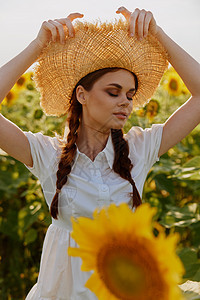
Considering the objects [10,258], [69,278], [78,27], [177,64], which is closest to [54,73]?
[78,27]

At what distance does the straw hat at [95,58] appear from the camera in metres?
1.03

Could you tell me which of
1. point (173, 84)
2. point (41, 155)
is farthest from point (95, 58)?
point (173, 84)

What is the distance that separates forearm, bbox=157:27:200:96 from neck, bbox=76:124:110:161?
29 cm

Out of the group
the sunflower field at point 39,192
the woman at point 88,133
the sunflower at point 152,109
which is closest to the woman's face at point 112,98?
the woman at point 88,133

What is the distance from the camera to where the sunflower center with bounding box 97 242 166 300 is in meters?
0.37

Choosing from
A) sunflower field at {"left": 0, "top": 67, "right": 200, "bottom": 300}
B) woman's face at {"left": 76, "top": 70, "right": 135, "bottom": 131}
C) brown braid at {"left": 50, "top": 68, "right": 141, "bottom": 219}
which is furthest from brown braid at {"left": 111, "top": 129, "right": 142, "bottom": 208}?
sunflower field at {"left": 0, "top": 67, "right": 200, "bottom": 300}

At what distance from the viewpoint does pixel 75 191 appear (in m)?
1.16

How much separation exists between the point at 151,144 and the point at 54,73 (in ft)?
1.21

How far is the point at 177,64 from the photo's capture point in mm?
1178

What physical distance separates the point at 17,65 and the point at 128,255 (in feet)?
2.81

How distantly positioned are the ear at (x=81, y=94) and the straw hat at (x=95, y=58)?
1.0 inches

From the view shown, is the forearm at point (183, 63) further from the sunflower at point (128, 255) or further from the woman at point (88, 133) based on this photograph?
the sunflower at point (128, 255)

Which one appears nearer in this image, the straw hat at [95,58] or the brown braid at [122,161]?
the straw hat at [95,58]

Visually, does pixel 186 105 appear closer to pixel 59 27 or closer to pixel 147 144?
pixel 147 144
